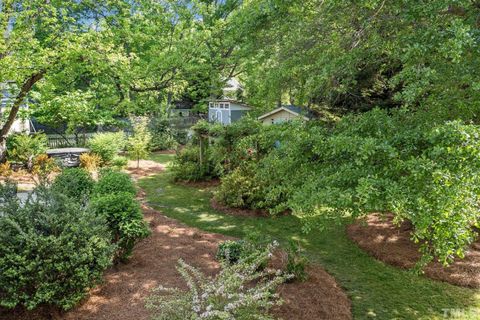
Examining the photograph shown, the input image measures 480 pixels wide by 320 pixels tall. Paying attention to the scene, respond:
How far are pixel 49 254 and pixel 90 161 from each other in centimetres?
947

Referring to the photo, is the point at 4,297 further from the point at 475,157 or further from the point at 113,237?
the point at 475,157

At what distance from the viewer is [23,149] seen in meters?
11.7

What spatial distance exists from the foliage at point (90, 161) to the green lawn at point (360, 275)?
4665 mm

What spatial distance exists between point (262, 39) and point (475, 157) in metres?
5.11

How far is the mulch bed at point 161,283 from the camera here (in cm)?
390

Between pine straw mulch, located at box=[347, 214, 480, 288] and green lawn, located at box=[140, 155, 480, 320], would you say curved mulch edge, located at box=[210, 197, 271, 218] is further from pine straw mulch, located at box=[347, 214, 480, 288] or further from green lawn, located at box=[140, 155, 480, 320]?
pine straw mulch, located at box=[347, 214, 480, 288]

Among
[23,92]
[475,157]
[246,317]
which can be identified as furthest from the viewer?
[23,92]

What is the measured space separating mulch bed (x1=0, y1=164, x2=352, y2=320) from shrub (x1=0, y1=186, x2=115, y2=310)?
256mm

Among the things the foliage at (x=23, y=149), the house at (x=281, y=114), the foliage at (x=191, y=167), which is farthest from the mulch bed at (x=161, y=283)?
the foliage at (x=23, y=149)

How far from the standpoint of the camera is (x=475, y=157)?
240cm

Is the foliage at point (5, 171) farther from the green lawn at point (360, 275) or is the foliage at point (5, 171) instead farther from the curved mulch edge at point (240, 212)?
the curved mulch edge at point (240, 212)

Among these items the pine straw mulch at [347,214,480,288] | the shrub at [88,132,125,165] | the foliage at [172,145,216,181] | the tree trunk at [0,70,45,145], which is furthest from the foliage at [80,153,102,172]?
the pine straw mulch at [347,214,480,288]

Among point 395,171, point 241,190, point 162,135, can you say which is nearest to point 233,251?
point 395,171

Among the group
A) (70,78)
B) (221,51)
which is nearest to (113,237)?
(70,78)
